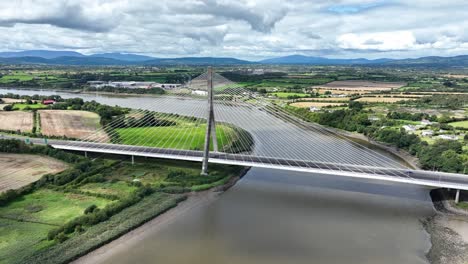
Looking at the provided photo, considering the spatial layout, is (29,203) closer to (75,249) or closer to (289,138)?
(75,249)

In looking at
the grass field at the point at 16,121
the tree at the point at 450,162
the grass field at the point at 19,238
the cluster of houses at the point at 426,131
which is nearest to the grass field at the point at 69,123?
the grass field at the point at 16,121

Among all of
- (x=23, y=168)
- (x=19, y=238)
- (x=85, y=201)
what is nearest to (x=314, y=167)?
(x=85, y=201)

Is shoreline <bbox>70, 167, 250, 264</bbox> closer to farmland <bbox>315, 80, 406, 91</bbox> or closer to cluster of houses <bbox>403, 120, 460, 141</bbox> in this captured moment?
cluster of houses <bbox>403, 120, 460, 141</bbox>

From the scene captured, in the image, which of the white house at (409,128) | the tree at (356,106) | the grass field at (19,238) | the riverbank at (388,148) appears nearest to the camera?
the grass field at (19,238)

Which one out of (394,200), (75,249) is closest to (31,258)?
(75,249)

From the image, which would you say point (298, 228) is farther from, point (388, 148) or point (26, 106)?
point (26, 106)

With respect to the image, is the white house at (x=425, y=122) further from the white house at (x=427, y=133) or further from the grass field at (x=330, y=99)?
the grass field at (x=330, y=99)

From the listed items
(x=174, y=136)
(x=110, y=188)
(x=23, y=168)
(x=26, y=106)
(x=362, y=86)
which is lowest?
(x=110, y=188)
